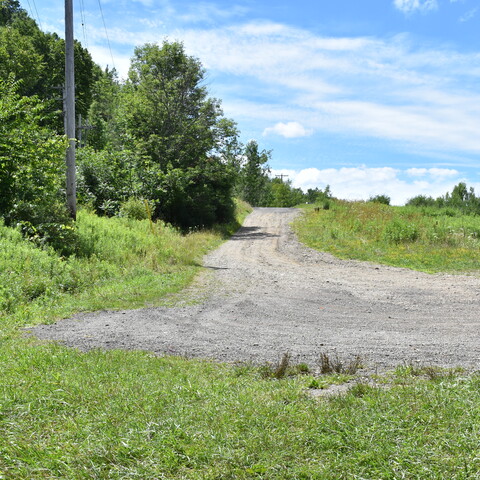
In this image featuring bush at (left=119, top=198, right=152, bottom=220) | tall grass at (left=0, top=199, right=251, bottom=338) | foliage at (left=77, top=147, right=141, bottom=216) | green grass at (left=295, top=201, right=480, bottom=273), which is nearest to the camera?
tall grass at (left=0, top=199, right=251, bottom=338)

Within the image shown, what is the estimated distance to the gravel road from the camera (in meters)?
6.63

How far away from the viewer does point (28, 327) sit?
26.8 ft

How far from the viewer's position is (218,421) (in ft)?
12.7

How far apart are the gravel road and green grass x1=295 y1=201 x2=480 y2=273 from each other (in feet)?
7.79

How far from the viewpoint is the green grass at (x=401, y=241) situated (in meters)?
17.5

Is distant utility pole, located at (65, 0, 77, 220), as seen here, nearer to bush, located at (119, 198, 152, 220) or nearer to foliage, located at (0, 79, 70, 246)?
foliage, located at (0, 79, 70, 246)

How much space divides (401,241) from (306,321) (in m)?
13.9

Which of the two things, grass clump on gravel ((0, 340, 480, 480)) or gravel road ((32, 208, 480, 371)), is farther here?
gravel road ((32, 208, 480, 371))

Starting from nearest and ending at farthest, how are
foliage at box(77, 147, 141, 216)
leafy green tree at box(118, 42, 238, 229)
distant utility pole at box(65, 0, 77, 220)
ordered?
distant utility pole at box(65, 0, 77, 220), foliage at box(77, 147, 141, 216), leafy green tree at box(118, 42, 238, 229)

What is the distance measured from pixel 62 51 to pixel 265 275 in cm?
5005

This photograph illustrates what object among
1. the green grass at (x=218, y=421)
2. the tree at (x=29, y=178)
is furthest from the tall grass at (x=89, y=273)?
the green grass at (x=218, y=421)

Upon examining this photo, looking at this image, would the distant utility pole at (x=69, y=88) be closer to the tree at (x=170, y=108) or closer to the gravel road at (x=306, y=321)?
the gravel road at (x=306, y=321)

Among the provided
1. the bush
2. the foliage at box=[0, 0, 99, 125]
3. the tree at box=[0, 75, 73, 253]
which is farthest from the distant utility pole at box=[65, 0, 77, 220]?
the foliage at box=[0, 0, 99, 125]

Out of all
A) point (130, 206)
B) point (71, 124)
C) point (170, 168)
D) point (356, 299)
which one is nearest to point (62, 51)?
point (170, 168)
